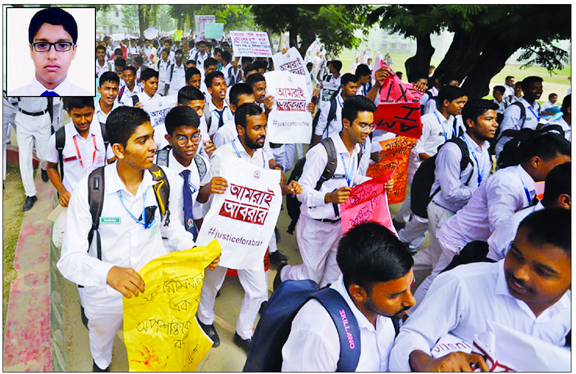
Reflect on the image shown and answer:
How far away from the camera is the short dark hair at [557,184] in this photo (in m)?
2.62

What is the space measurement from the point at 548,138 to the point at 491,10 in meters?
4.81

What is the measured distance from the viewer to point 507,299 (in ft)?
6.29

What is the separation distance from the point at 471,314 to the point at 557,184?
1.20 metres

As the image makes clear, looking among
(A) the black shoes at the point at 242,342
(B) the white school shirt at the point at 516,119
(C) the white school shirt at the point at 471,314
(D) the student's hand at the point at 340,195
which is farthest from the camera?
(B) the white school shirt at the point at 516,119

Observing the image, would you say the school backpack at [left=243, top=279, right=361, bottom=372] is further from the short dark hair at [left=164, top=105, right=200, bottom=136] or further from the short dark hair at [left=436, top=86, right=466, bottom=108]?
the short dark hair at [left=436, top=86, right=466, bottom=108]

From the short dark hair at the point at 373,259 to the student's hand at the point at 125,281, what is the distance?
1.10 m

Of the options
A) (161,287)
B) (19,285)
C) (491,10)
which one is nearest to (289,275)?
(161,287)

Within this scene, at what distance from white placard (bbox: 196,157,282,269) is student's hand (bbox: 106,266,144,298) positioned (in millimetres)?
877

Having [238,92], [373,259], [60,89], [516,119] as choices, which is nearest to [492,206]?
[373,259]

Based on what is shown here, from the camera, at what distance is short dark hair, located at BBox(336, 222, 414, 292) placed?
5.82 feet

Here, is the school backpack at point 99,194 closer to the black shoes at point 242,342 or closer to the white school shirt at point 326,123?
the black shoes at point 242,342

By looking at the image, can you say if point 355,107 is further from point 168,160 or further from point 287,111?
point 287,111

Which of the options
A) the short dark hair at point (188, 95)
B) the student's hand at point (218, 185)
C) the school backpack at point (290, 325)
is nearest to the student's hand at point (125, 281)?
the school backpack at point (290, 325)

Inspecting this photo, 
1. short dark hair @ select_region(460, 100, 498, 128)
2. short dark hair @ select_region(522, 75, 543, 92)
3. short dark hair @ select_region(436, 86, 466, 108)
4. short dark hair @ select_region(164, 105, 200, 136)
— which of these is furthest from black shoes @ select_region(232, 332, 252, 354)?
short dark hair @ select_region(522, 75, 543, 92)
